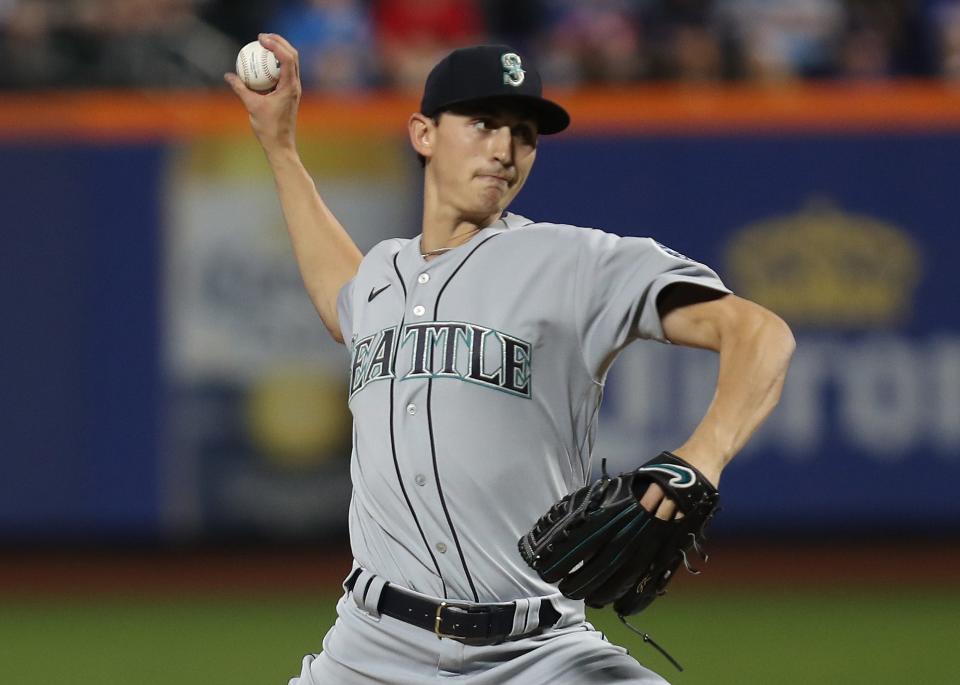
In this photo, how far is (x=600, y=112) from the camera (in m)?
9.16

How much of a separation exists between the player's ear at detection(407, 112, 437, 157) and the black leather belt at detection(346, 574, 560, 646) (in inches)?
42.0

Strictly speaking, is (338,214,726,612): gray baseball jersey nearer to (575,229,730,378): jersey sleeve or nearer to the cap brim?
(575,229,730,378): jersey sleeve

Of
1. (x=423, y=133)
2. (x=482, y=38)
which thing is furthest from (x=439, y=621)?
(x=482, y=38)

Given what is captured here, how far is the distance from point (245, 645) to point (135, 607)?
118 cm

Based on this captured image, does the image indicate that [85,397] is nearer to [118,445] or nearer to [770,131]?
[118,445]

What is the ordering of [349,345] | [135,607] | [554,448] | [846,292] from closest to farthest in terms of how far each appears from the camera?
[554,448] < [349,345] < [135,607] < [846,292]

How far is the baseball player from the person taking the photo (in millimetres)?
3232

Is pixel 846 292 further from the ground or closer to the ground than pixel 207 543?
further from the ground

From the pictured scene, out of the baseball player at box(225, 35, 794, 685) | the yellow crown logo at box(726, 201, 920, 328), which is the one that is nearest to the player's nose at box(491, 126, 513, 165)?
the baseball player at box(225, 35, 794, 685)

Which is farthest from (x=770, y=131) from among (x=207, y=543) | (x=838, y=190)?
(x=207, y=543)

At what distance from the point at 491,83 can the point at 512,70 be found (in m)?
0.06

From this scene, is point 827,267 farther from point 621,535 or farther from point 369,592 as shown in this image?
point 621,535

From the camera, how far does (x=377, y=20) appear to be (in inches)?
387

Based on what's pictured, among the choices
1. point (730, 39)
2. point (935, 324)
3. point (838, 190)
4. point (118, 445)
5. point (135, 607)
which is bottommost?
point (135, 607)
